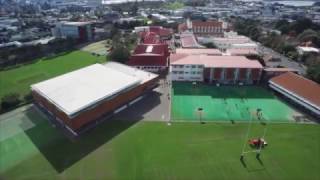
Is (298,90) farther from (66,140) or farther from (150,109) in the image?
(66,140)

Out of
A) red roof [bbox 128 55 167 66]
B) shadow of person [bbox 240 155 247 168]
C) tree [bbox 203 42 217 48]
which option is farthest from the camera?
tree [bbox 203 42 217 48]

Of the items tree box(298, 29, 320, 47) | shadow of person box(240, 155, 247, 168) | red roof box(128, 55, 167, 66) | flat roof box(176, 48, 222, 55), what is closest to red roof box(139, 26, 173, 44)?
flat roof box(176, 48, 222, 55)

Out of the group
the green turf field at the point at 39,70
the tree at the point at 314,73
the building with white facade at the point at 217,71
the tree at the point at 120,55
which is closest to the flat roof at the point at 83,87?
the building with white facade at the point at 217,71

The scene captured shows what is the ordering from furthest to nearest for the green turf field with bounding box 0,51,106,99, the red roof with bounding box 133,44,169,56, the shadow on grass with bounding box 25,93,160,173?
the red roof with bounding box 133,44,169,56
the green turf field with bounding box 0,51,106,99
the shadow on grass with bounding box 25,93,160,173

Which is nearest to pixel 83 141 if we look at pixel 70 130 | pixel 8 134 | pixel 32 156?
pixel 70 130

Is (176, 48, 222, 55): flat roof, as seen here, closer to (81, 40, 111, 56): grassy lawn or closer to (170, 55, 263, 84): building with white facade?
(170, 55, 263, 84): building with white facade

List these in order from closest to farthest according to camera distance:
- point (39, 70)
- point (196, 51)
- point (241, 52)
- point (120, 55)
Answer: point (120, 55), point (39, 70), point (241, 52), point (196, 51)

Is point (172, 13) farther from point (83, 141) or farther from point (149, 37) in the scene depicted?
point (83, 141)

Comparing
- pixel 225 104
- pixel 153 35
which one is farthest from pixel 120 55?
pixel 225 104

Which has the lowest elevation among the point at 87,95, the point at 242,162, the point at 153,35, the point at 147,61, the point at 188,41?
the point at 242,162
